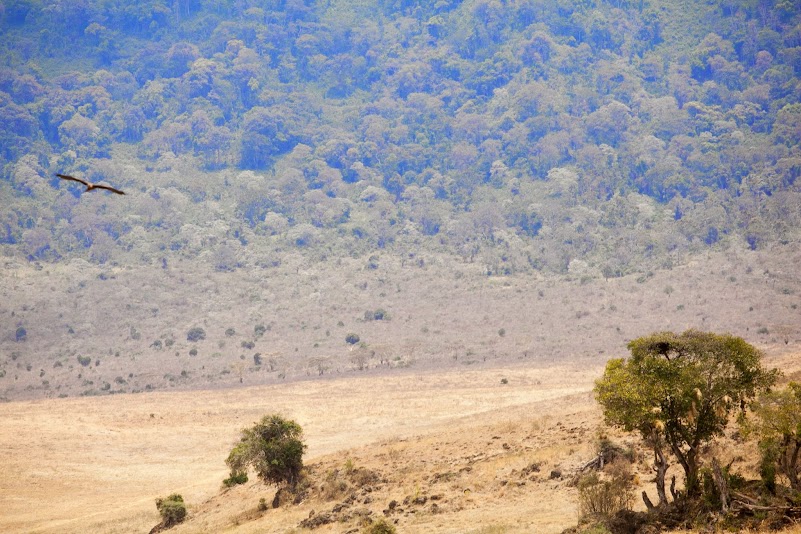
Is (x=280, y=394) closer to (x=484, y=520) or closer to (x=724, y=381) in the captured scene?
(x=484, y=520)

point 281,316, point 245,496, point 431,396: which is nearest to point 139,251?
point 281,316

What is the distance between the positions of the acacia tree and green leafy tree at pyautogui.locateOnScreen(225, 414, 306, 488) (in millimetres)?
17688

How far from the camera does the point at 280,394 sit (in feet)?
297

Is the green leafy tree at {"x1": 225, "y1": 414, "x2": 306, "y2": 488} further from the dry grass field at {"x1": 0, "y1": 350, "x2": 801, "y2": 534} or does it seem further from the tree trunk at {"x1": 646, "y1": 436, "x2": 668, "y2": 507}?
the tree trunk at {"x1": 646, "y1": 436, "x2": 668, "y2": 507}

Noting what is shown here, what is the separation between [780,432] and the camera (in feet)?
71.8

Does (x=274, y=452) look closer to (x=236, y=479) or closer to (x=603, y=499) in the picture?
(x=236, y=479)

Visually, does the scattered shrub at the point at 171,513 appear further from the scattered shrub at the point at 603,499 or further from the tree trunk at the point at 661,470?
the tree trunk at the point at 661,470

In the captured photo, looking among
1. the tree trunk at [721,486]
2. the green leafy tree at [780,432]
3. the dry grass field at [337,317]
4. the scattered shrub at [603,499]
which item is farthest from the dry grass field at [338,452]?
the dry grass field at [337,317]

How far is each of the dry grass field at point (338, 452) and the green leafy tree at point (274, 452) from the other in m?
1.30

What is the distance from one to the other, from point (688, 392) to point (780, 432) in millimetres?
2372

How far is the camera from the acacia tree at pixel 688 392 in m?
22.6

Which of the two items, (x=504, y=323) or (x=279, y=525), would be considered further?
(x=504, y=323)

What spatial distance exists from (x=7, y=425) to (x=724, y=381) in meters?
67.5

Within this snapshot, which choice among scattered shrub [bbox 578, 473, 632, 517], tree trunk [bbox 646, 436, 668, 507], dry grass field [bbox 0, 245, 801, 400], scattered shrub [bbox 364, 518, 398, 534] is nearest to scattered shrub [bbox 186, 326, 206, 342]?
dry grass field [bbox 0, 245, 801, 400]
